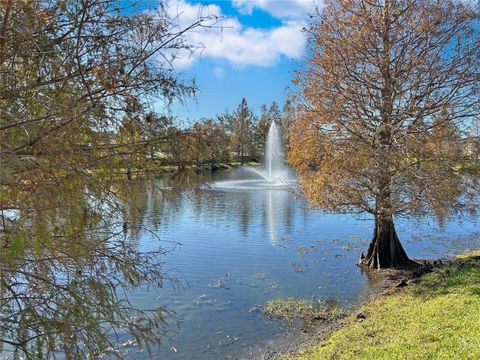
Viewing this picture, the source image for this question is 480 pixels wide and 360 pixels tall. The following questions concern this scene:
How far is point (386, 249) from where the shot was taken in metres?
11.0

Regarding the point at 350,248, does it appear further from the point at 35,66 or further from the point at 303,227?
the point at 35,66

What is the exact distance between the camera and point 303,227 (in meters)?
17.2

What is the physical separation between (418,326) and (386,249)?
18.5 feet

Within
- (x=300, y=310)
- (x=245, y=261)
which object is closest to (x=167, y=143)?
(x=300, y=310)

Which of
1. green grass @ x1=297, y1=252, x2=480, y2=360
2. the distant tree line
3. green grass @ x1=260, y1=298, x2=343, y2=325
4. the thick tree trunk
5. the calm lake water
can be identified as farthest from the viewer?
the thick tree trunk

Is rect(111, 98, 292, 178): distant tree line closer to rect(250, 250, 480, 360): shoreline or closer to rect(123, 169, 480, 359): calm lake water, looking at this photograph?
rect(123, 169, 480, 359): calm lake water

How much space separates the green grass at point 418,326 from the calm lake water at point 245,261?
4.13 feet

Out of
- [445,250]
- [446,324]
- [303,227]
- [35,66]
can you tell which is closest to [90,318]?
[35,66]

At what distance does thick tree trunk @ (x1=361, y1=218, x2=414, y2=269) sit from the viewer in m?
10.9

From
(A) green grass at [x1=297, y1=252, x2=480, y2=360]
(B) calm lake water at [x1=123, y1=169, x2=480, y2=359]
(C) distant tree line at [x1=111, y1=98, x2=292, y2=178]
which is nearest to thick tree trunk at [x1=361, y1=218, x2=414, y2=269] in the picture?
(B) calm lake water at [x1=123, y1=169, x2=480, y2=359]

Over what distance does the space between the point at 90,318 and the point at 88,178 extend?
32.5 inches

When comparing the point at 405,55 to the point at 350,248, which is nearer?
the point at 405,55

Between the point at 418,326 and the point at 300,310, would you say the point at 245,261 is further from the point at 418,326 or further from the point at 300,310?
the point at 418,326

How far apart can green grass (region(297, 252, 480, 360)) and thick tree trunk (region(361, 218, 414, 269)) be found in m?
2.41
